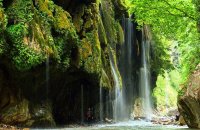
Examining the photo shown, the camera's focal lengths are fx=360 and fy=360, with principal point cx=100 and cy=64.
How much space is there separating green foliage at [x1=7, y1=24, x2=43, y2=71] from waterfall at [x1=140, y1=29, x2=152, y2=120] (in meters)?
23.2

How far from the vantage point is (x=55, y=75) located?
66.0ft

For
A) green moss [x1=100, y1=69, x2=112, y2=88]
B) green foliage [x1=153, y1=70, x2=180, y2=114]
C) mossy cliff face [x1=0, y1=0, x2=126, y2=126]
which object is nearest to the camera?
mossy cliff face [x1=0, y1=0, x2=126, y2=126]

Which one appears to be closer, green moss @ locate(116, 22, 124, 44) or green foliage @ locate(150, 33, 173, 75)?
green moss @ locate(116, 22, 124, 44)

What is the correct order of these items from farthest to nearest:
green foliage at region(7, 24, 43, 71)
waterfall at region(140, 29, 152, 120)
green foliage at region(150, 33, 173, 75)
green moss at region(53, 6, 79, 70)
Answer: green foliage at region(150, 33, 173, 75)
waterfall at region(140, 29, 152, 120)
green moss at region(53, 6, 79, 70)
green foliage at region(7, 24, 43, 71)

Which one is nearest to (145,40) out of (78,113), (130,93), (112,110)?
(130,93)

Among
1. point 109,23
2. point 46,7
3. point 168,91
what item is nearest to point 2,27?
point 46,7

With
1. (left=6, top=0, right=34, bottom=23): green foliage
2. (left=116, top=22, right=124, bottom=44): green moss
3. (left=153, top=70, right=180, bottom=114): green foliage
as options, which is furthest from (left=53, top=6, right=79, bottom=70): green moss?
(left=153, top=70, right=180, bottom=114): green foliage

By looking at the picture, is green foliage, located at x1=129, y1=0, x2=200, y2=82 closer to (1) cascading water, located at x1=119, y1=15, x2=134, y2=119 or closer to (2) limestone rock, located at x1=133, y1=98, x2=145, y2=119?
(1) cascading water, located at x1=119, y1=15, x2=134, y2=119

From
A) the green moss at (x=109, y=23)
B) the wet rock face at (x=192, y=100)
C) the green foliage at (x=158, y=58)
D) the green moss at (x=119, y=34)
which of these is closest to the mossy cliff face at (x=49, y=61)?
the green moss at (x=109, y=23)

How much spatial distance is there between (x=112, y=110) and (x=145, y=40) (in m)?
10.00

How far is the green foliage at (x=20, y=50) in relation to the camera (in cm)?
1623

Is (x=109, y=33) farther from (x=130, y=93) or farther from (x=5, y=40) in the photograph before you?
(x=5, y=40)

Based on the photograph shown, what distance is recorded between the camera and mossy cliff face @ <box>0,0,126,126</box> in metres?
16.5

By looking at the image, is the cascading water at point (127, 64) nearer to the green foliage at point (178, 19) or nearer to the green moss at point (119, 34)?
the green moss at point (119, 34)
